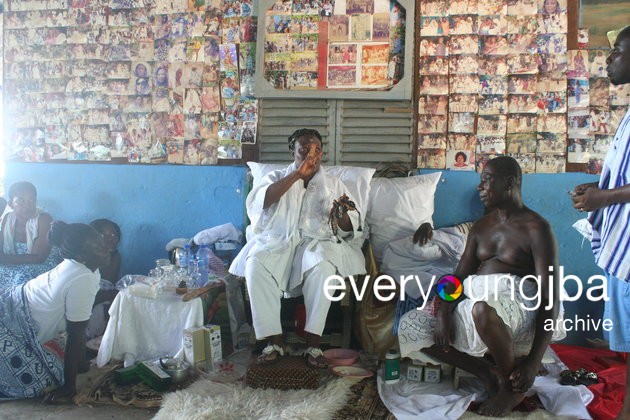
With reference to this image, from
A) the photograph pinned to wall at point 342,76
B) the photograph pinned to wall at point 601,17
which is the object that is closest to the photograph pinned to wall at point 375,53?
the photograph pinned to wall at point 342,76

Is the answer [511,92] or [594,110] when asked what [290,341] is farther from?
[594,110]

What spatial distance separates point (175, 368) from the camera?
3037 millimetres

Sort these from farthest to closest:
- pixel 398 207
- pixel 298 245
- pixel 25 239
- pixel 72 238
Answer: pixel 25 239, pixel 398 207, pixel 298 245, pixel 72 238

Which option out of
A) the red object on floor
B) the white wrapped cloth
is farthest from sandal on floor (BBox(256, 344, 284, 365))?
the red object on floor

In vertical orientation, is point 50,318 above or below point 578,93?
below

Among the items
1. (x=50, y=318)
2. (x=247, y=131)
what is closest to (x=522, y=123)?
(x=247, y=131)

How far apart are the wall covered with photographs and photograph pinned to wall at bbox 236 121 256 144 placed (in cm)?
129

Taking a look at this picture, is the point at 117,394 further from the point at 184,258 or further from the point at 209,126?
the point at 209,126

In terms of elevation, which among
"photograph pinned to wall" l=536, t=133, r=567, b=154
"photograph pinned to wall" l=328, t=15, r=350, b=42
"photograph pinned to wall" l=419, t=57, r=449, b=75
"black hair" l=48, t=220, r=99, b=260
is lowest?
"black hair" l=48, t=220, r=99, b=260

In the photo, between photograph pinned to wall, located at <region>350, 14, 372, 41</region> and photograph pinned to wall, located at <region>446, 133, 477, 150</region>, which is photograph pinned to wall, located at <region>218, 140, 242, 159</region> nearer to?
photograph pinned to wall, located at <region>350, 14, 372, 41</region>

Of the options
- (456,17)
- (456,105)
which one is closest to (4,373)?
(456,105)

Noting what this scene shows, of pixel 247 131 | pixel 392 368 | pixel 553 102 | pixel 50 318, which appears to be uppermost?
pixel 553 102

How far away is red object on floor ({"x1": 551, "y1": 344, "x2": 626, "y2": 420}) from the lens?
8.81 ft

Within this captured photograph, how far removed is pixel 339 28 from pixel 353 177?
1185 millimetres
